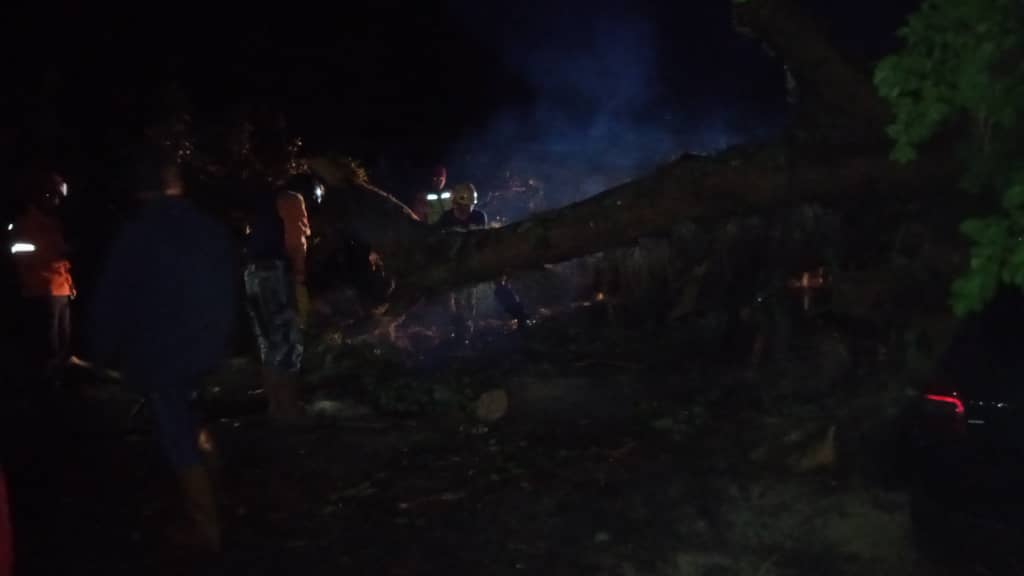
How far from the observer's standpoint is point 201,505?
16.5 ft

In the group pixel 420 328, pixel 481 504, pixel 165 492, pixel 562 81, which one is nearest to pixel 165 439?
pixel 165 492

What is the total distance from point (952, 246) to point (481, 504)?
2.73m

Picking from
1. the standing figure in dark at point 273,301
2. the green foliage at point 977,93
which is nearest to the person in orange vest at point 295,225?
the standing figure in dark at point 273,301

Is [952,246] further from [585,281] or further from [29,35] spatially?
[29,35]

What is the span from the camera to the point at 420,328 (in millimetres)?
11266

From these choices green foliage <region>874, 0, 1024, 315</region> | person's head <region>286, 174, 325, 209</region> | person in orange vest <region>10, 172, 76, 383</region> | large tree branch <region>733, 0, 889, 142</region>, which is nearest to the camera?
green foliage <region>874, 0, 1024, 315</region>

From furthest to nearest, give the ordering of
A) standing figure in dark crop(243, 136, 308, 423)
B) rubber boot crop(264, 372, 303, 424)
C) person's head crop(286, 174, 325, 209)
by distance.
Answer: person's head crop(286, 174, 325, 209) → rubber boot crop(264, 372, 303, 424) → standing figure in dark crop(243, 136, 308, 423)

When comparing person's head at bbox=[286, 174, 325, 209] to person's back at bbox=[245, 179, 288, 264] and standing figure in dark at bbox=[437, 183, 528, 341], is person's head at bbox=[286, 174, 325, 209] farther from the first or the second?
standing figure in dark at bbox=[437, 183, 528, 341]

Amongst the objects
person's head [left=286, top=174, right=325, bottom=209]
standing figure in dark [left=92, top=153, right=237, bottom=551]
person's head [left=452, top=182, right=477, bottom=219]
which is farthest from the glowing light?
person's head [left=452, top=182, right=477, bottom=219]

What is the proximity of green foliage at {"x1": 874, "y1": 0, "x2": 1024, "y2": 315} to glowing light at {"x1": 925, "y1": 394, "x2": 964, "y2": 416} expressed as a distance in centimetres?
175

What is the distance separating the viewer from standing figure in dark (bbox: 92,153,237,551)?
4898 mm

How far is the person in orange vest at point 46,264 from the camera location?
892 cm

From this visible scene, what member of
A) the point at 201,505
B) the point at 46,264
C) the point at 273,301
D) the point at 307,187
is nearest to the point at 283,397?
the point at 273,301

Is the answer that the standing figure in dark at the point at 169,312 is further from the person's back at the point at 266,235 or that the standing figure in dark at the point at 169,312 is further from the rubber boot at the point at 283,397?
the rubber boot at the point at 283,397
